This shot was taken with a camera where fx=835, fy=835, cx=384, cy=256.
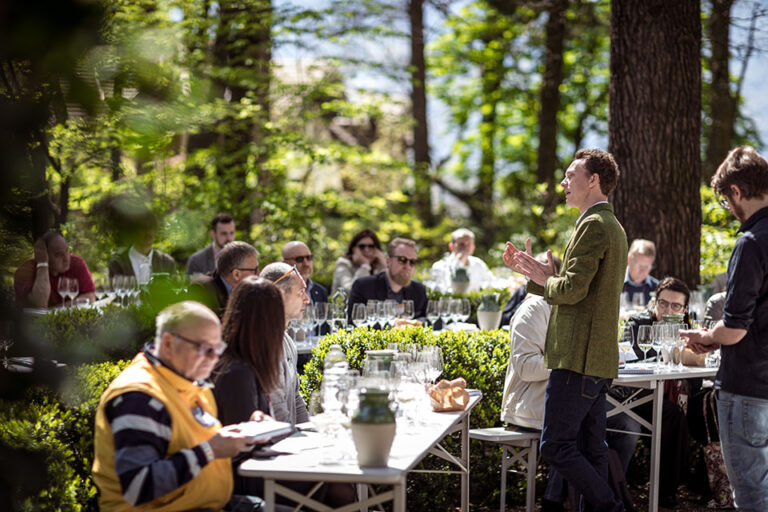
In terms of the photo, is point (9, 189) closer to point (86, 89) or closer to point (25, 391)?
point (86, 89)

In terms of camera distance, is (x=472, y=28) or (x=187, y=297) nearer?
(x=187, y=297)

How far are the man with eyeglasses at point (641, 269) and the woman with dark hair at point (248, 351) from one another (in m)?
5.24

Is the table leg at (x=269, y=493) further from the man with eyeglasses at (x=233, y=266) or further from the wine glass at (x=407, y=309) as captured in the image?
the wine glass at (x=407, y=309)

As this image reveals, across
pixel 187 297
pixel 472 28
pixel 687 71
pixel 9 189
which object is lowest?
pixel 187 297

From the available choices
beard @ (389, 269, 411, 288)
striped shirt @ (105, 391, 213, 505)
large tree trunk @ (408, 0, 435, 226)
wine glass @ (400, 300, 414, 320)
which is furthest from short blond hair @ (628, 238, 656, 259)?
large tree trunk @ (408, 0, 435, 226)

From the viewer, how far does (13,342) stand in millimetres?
1377

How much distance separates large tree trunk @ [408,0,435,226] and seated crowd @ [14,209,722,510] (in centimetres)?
1321

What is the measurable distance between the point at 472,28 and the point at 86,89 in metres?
20.4

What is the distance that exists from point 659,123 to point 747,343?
5315 mm

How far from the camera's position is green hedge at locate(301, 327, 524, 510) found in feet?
17.5

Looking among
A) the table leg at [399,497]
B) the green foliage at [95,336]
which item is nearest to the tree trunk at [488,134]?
the table leg at [399,497]

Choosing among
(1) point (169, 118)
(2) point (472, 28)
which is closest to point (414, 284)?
(1) point (169, 118)

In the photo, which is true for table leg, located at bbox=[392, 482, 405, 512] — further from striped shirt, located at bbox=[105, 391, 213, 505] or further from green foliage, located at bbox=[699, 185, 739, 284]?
green foliage, located at bbox=[699, 185, 739, 284]

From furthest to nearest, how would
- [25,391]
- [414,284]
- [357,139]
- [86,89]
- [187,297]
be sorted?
1. [357,139]
2. [414,284]
3. [187,297]
4. [25,391]
5. [86,89]
